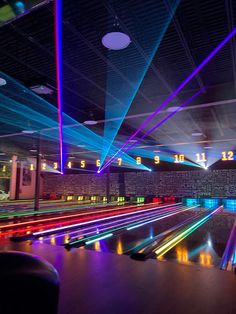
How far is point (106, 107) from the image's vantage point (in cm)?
838

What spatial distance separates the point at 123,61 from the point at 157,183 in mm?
14483

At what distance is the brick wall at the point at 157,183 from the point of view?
1684 cm

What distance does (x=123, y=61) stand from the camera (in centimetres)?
524

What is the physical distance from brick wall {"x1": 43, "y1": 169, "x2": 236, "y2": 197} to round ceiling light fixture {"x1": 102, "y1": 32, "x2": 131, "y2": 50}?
14.3 meters

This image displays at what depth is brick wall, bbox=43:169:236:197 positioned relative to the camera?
663 inches

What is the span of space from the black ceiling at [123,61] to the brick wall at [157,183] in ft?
30.0

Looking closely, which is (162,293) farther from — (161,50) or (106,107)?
(106,107)

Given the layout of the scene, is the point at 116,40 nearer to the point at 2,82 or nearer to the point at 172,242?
the point at 2,82

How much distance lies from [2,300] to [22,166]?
73.1 feet

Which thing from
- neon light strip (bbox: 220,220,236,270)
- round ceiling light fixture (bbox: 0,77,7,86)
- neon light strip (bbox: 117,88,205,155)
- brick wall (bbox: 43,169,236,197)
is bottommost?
neon light strip (bbox: 220,220,236,270)

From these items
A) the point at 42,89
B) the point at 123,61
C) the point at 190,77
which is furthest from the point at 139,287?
the point at 42,89

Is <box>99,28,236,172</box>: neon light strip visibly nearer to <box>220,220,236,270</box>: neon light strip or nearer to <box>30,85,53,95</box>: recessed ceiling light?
<box>30,85,53,95</box>: recessed ceiling light

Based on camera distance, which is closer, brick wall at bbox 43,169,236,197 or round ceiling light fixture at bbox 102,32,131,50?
round ceiling light fixture at bbox 102,32,131,50

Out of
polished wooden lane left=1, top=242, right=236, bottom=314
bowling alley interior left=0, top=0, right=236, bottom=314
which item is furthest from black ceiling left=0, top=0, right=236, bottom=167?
polished wooden lane left=1, top=242, right=236, bottom=314
